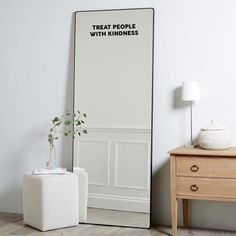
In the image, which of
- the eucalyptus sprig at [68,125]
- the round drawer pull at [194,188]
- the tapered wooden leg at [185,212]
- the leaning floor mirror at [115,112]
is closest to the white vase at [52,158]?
the eucalyptus sprig at [68,125]

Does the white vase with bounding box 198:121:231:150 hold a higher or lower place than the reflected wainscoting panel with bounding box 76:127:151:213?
higher

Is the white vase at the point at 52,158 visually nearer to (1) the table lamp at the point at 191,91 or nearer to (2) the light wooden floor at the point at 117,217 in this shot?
(2) the light wooden floor at the point at 117,217

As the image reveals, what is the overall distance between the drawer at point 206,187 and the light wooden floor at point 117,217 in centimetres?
50

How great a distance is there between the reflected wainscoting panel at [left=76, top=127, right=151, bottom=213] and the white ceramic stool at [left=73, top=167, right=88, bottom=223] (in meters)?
0.03

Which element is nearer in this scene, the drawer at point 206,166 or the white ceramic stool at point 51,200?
the drawer at point 206,166

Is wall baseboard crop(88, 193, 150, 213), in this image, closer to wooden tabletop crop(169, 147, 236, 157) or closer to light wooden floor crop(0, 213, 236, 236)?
light wooden floor crop(0, 213, 236, 236)

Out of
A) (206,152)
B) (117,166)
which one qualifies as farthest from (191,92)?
(117,166)

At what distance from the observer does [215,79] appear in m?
3.65

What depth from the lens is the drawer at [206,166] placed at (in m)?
3.23

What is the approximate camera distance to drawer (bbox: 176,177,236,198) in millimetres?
3230

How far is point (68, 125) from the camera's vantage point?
4027 millimetres

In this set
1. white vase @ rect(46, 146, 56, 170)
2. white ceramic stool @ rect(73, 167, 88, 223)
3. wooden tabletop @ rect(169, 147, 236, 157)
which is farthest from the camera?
white vase @ rect(46, 146, 56, 170)

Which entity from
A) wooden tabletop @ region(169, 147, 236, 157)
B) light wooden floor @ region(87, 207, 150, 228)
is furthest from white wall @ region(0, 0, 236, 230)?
wooden tabletop @ region(169, 147, 236, 157)

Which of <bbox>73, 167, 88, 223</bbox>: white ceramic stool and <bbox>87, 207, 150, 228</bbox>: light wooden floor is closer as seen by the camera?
<bbox>87, 207, 150, 228</bbox>: light wooden floor
